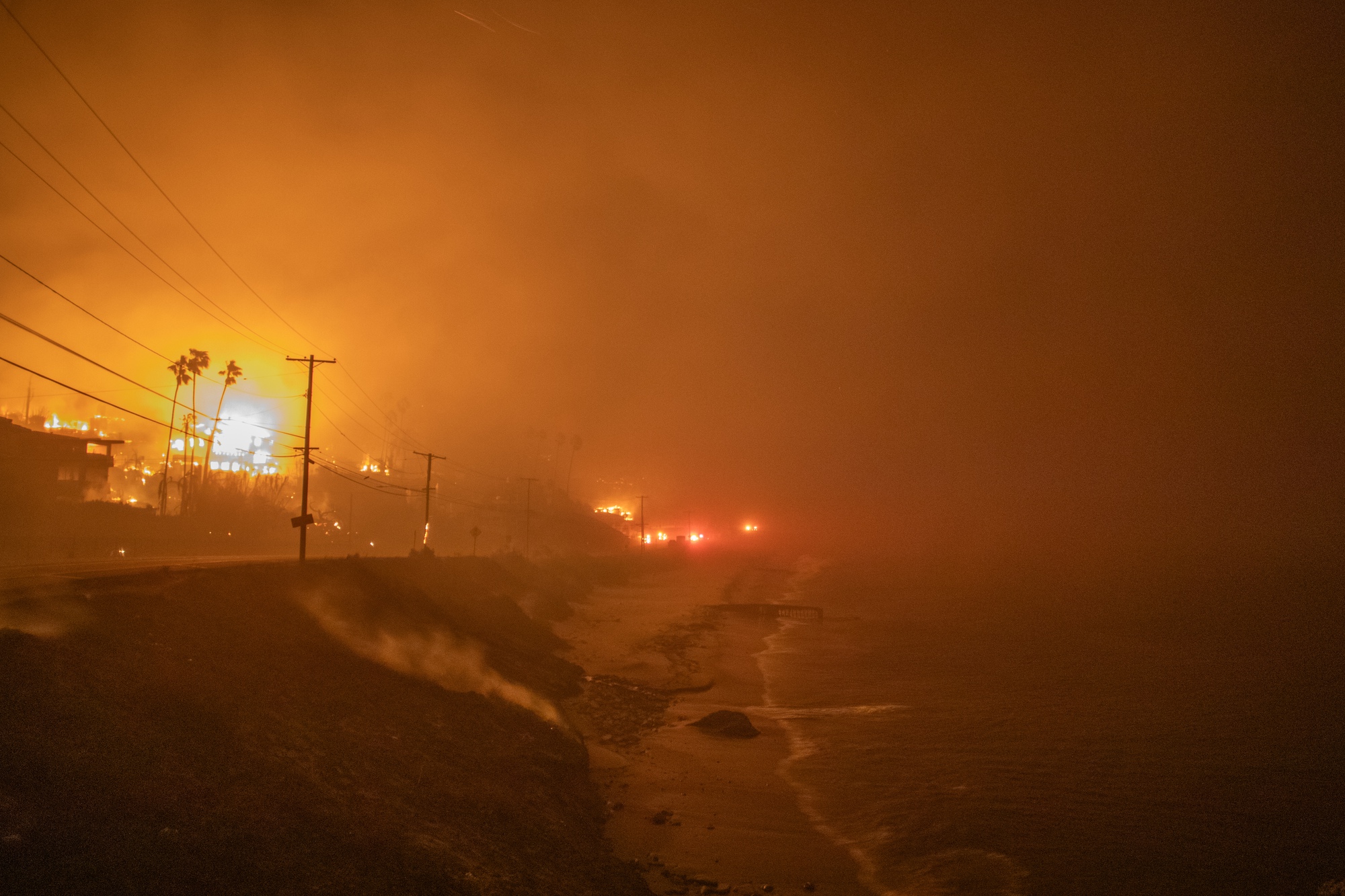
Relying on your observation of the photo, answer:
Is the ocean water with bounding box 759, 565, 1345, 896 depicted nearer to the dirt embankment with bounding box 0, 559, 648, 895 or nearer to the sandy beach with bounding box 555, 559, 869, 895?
the sandy beach with bounding box 555, 559, 869, 895

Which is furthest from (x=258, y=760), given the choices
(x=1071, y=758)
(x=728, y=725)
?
(x=1071, y=758)

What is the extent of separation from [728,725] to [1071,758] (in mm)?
13392

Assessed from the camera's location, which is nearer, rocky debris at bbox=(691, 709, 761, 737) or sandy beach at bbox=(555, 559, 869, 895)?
sandy beach at bbox=(555, 559, 869, 895)

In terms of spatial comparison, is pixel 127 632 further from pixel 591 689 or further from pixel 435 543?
pixel 435 543

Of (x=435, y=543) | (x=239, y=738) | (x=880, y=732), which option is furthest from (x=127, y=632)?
(x=435, y=543)

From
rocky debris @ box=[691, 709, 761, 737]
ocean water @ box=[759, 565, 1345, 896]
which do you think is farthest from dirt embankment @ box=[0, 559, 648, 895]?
ocean water @ box=[759, 565, 1345, 896]

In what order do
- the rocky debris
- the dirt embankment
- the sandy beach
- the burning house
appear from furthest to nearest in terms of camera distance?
the burning house → the rocky debris → the sandy beach → the dirt embankment

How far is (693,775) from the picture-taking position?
977 inches

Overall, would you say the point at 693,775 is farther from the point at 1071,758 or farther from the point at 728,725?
the point at 1071,758

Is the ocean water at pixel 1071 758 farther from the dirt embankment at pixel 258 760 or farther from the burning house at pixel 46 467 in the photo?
the burning house at pixel 46 467

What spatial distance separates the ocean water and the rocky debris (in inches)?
87.9

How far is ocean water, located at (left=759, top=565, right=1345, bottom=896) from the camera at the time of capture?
1961 cm

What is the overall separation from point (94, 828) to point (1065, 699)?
1660 inches

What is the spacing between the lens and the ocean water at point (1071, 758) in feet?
64.3
